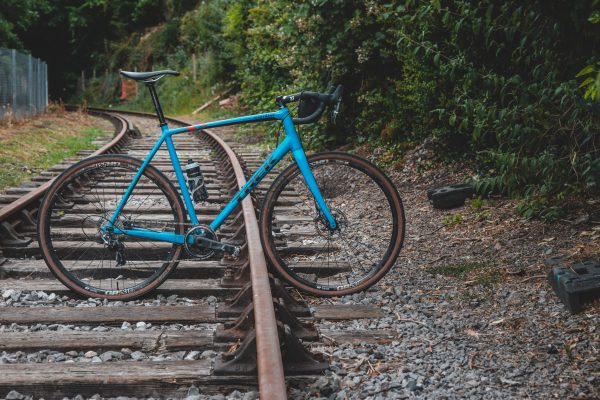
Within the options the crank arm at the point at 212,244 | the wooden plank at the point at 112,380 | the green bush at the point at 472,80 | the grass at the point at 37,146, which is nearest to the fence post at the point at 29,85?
the grass at the point at 37,146

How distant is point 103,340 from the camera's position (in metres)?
3.18

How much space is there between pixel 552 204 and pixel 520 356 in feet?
7.91

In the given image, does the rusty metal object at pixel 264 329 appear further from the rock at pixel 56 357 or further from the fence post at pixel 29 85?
the fence post at pixel 29 85

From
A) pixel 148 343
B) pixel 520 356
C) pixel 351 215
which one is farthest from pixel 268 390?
pixel 351 215

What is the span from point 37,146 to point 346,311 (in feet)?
30.5

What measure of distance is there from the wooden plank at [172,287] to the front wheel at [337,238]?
1.18 feet

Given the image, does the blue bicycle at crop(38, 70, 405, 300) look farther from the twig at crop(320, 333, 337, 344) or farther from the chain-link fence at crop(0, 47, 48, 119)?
the chain-link fence at crop(0, 47, 48, 119)

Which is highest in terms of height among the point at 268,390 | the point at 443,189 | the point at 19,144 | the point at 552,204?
the point at 19,144

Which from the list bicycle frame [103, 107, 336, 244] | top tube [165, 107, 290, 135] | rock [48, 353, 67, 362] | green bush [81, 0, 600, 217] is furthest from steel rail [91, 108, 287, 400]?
green bush [81, 0, 600, 217]

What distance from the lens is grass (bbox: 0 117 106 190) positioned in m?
8.87

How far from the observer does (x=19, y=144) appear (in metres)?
11.4

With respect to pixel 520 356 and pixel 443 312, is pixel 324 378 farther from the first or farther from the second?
pixel 443 312

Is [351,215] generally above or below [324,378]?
above

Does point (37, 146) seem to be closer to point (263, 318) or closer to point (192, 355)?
point (192, 355)
